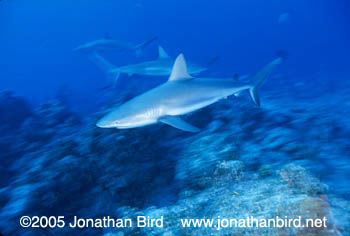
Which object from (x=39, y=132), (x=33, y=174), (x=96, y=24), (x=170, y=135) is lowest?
(x=33, y=174)

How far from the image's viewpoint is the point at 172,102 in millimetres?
4410

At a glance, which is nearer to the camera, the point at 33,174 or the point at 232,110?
the point at 33,174

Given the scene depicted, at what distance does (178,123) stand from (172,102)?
0.53 meters

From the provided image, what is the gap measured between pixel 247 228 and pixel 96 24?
22842 centimetres

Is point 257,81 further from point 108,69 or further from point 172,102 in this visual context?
point 108,69

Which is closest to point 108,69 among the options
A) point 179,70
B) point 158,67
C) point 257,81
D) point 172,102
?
point 158,67

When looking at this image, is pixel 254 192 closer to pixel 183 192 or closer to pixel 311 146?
pixel 183 192

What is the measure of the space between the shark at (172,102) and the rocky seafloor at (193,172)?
962 mm

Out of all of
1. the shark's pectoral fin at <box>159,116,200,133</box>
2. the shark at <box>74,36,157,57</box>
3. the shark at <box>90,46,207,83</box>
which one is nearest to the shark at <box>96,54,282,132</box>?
the shark's pectoral fin at <box>159,116,200,133</box>

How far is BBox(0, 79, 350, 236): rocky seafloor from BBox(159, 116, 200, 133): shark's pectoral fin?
0.66m

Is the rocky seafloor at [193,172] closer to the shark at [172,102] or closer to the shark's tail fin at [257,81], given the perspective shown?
the shark's tail fin at [257,81]

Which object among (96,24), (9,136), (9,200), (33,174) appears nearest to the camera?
(9,200)

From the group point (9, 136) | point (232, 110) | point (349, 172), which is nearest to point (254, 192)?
point (349, 172)

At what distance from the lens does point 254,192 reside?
270 centimetres
